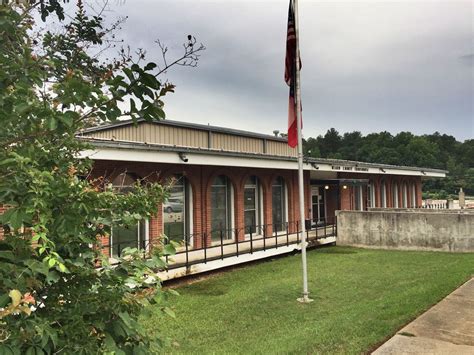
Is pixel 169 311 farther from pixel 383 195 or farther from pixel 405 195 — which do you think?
pixel 405 195

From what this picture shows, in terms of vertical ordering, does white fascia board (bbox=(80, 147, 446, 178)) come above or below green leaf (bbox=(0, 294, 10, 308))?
above

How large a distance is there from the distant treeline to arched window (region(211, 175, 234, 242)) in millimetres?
75915

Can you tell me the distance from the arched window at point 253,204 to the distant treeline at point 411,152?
→ 7406 centimetres

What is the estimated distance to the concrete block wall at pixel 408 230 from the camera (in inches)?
631

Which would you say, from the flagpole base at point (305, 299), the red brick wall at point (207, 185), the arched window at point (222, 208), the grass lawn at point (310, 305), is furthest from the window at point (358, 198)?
the flagpole base at point (305, 299)

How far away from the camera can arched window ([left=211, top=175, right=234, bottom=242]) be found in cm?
1553

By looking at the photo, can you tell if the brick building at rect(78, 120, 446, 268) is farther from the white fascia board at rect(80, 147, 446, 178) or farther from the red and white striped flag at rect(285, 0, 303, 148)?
the red and white striped flag at rect(285, 0, 303, 148)

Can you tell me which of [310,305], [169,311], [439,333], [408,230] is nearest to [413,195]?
[408,230]

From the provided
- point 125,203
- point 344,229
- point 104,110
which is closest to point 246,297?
point 125,203

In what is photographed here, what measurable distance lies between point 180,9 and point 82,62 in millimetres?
1787

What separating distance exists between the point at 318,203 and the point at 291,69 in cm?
1570

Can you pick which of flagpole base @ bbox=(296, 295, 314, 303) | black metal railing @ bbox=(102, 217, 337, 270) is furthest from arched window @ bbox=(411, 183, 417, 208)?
flagpole base @ bbox=(296, 295, 314, 303)

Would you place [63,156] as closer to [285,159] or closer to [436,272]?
[436,272]

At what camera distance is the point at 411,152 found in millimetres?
105312
